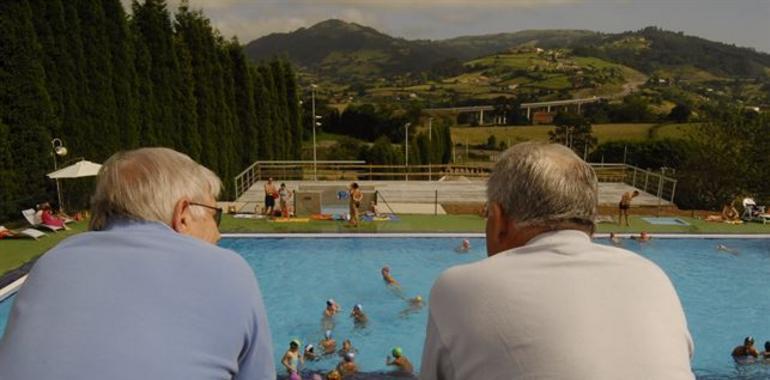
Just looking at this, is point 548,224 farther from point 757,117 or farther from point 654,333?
point 757,117

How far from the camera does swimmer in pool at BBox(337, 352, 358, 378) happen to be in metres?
7.21

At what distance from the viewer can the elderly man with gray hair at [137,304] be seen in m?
1.23

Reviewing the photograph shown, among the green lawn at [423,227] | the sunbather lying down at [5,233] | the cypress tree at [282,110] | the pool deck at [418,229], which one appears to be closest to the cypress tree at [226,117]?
the cypress tree at [282,110]

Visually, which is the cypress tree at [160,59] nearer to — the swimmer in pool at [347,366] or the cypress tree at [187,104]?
the cypress tree at [187,104]

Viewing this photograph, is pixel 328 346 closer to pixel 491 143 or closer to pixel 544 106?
pixel 491 143

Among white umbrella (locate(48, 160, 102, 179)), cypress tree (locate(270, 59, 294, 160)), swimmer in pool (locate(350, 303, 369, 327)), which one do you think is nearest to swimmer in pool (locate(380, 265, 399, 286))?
swimmer in pool (locate(350, 303, 369, 327))

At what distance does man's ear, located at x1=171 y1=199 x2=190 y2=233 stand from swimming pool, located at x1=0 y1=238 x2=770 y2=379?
6.19 meters

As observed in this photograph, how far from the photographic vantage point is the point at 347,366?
285 inches

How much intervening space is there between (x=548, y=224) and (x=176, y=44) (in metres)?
19.4

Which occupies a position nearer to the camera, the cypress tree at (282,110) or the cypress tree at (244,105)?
the cypress tree at (244,105)

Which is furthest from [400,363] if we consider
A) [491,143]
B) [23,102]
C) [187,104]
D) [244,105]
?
[491,143]

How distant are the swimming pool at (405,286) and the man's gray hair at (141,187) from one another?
6230 millimetres

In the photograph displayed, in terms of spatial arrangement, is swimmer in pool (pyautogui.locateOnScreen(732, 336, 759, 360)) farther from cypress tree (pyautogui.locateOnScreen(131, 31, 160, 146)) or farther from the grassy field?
the grassy field

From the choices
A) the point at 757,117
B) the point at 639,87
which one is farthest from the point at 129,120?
the point at 639,87
